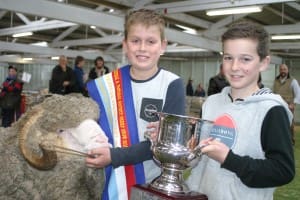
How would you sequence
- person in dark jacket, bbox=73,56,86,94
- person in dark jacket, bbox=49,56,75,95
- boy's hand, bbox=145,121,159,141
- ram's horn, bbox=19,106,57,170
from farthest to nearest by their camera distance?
person in dark jacket, bbox=73,56,86,94, person in dark jacket, bbox=49,56,75,95, ram's horn, bbox=19,106,57,170, boy's hand, bbox=145,121,159,141

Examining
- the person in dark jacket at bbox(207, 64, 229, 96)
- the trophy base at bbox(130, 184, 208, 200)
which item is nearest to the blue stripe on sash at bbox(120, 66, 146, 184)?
the trophy base at bbox(130, 184, 208, 200)

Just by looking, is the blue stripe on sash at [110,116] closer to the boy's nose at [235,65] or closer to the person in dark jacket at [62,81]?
the boy's nose at [235,65]

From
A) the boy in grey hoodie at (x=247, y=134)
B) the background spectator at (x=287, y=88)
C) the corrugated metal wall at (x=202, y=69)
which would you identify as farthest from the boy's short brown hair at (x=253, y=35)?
the corrugated metal wall at (x=202, y=69)

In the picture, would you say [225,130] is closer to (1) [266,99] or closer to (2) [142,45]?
(1) [266,99]

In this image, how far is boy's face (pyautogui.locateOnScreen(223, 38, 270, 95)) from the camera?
1.56 meters

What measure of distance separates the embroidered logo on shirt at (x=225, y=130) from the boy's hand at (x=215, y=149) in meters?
0.13

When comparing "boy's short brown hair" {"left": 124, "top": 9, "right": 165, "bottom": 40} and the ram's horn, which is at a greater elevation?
"boy's short brown hair" {"left": 124, "top": 9, "right": 165, "bottom": 40}

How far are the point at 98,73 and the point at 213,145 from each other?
684 centimetres

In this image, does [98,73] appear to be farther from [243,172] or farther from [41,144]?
[243,172]

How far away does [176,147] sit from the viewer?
4.73ft

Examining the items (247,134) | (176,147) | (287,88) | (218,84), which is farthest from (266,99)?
(287,88)

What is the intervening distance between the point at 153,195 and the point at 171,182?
100mm

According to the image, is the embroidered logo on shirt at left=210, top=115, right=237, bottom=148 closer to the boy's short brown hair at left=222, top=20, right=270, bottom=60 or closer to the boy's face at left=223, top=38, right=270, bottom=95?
the boy's face at left=223, top=38, right=270, bottom=95

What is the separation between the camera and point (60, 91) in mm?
7750
